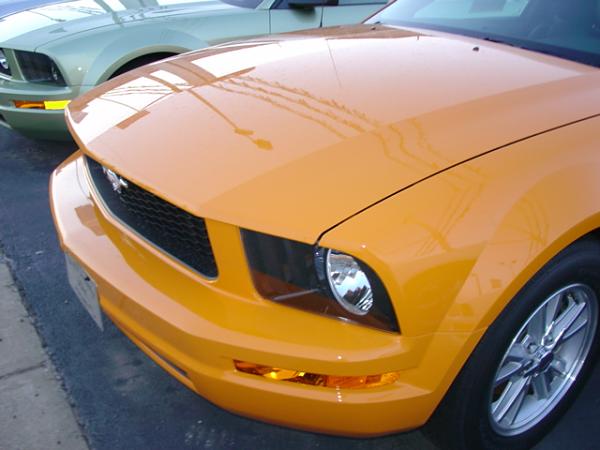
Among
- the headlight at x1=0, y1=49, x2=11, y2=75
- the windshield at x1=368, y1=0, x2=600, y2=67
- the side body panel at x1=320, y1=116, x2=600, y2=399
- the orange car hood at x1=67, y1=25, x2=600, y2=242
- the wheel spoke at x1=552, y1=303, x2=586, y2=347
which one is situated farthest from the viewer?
the headlight at x1=0, y1=49, x2=11, y2=75

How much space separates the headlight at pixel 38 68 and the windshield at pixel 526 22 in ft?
6.99

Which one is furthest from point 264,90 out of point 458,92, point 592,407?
point 592,407

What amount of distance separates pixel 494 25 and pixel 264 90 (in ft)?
3.91

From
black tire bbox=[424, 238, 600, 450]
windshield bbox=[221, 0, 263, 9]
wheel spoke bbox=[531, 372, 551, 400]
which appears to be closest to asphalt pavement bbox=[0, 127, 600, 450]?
wheel spoke bbox=[531, 372, 551, 400]

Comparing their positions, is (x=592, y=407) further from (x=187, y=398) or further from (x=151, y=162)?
(x=151, y=162)

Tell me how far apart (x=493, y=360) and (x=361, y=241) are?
53 centimetres

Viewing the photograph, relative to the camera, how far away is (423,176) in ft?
5.09

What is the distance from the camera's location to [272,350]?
1.47m

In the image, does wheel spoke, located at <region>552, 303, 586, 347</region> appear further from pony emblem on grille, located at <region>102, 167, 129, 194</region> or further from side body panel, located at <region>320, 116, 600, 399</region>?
pony emblem on grille, located at <region>102, 167, 129, 194</region>

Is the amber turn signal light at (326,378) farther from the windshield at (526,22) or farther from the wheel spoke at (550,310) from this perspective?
the windshield at (526,22)

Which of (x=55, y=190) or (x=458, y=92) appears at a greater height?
(x=458, y=92)

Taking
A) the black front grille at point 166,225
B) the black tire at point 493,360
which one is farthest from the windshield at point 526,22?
the black front grille at point 166,225

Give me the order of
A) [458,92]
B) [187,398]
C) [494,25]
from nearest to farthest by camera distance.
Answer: [458,92]
[187,398]
[494,25]

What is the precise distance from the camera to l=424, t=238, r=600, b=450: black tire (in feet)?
5.16
